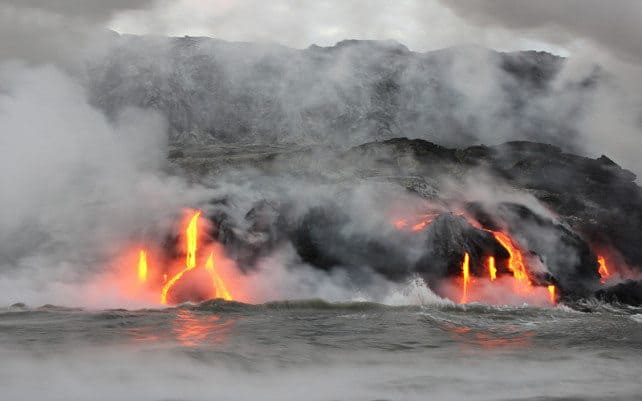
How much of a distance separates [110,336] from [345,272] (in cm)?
1536

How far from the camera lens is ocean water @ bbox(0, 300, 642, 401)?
45.0 ft

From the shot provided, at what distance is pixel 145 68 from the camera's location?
8669cm

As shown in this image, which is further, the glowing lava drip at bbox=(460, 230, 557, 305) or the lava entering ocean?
the glowing lava drip at bbox=(460, 230, 557, 305)

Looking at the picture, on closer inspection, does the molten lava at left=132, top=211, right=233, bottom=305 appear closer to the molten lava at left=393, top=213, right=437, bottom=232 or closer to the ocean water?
the ocean water

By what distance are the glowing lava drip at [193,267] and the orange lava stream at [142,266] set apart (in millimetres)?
1483

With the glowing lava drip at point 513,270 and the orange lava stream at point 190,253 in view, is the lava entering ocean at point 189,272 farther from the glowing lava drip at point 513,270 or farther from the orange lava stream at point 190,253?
the glowing lava drip at point 513,270

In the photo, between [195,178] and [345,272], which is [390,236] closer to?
[345,272]

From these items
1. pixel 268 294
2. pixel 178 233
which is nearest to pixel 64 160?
pixel 178 233

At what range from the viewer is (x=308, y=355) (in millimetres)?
18234

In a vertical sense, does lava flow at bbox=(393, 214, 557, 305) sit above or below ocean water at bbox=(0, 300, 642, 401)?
above

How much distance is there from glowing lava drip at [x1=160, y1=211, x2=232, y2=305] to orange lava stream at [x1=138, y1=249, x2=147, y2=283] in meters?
1.48

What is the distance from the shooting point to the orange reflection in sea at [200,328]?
65.1 feet

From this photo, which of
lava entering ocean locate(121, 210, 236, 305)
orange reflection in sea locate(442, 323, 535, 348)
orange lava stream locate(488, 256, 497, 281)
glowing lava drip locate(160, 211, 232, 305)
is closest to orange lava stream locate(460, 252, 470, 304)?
orange lava stream locate(488, 256, 497, 281)

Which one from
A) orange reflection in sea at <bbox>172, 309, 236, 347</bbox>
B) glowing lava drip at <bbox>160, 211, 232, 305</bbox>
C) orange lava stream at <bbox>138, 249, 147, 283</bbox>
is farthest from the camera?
orange lava stream at <bbox>138, 249, 147, 283</bbox>
